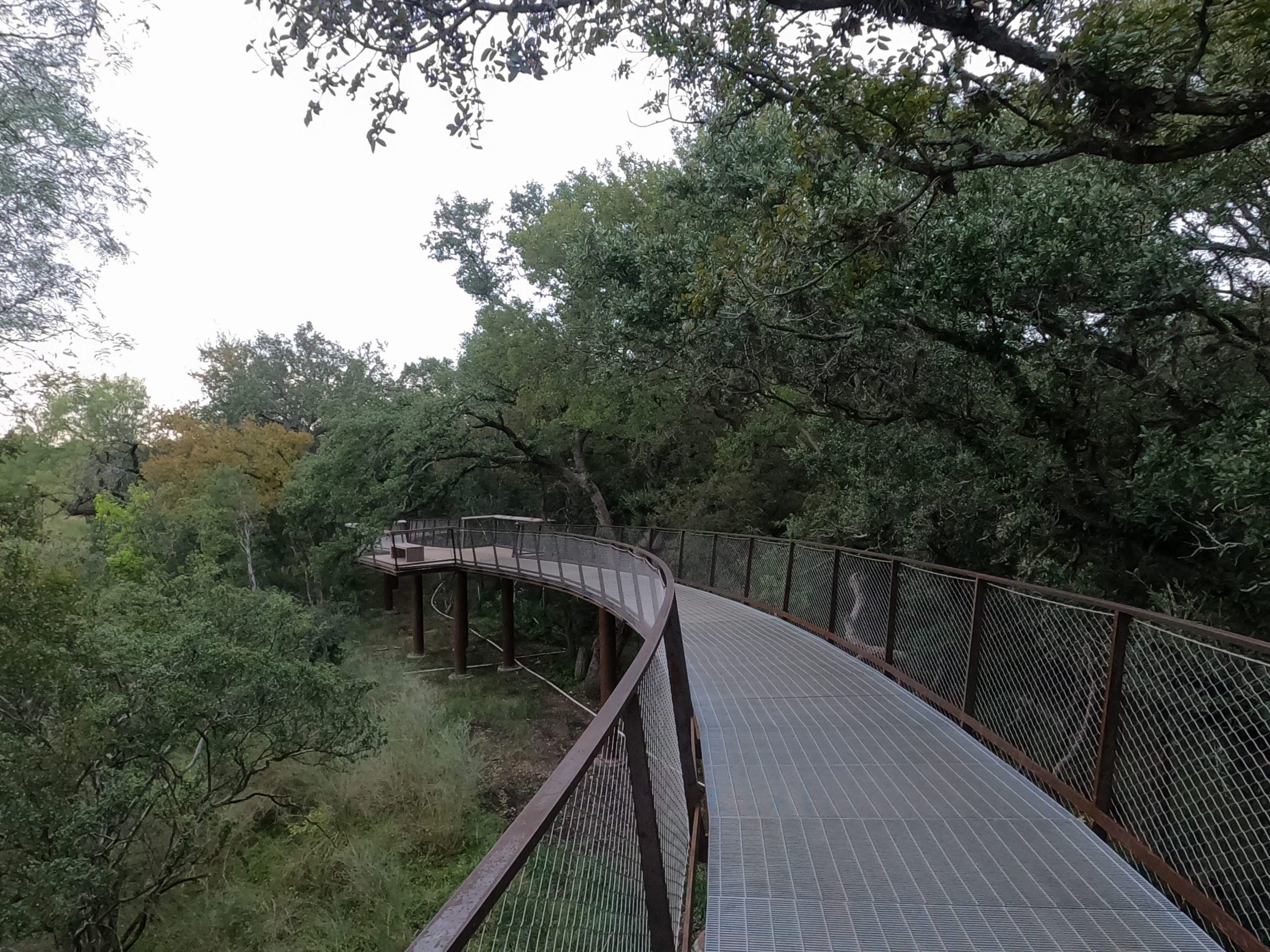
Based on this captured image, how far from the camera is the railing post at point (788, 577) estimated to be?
9.45 meters

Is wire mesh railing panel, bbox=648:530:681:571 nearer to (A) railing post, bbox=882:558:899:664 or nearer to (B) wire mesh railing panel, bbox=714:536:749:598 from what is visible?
(B) wire mesh railing panel, bbox=714:536:749:598

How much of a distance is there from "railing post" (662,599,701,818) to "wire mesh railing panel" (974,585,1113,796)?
2155 millimetres

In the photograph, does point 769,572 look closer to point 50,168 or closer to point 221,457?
point 50,168

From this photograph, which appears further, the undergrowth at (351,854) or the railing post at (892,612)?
the undergrowth at (351,854)

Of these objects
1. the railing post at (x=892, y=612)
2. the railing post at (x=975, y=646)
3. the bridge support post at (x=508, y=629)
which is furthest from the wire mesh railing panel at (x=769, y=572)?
the bridge support post at (x=508, y=629)

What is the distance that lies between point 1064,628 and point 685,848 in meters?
2.81

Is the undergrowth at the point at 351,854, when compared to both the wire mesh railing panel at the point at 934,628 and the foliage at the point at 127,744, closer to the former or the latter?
the foliage at the point at 127,744

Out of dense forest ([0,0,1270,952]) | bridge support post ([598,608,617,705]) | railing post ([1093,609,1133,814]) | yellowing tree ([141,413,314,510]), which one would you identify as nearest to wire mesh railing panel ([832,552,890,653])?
dense forest ([0,0,1270,952])

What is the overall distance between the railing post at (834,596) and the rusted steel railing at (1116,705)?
0.30m

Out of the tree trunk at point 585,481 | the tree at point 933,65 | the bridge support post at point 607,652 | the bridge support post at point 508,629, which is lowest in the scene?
the bridge support post at point 508,629

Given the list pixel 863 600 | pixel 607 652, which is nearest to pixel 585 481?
pixel 607 652

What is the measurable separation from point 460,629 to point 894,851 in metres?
18.5

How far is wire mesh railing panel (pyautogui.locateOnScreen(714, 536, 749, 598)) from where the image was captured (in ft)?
38.2

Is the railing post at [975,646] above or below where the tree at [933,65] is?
below
